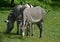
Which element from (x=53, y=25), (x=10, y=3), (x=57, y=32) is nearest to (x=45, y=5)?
(x=10, y=3)

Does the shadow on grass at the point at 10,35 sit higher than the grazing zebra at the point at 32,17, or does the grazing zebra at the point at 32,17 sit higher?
the grazing zebra at the point at 32,17

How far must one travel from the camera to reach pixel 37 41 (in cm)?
1290

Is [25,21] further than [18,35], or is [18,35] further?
[18,35]

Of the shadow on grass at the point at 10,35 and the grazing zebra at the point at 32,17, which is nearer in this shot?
the grazing zebra at the point at 32,17

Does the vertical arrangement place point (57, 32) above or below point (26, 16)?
below

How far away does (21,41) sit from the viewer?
12.7 m

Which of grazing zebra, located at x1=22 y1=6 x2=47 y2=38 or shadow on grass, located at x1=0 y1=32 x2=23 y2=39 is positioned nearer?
grazing zebra, located at x1=22 y1=6 x2=47 y2=38

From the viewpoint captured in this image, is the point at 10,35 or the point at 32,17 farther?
the point at 10,35

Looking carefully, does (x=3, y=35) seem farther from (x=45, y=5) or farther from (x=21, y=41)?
(x=45, y=5)

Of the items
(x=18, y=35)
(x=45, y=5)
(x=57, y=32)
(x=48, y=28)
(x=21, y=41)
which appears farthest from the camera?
(x=45, y=5)

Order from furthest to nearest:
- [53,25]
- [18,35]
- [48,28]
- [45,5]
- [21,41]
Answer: [45,5] → [53,25] → [48,28] → [18,35] → [21,41]

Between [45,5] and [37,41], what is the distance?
13.7 meters

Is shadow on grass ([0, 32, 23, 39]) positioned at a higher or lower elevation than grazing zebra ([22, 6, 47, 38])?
lower

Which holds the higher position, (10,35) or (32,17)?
(32,17)
